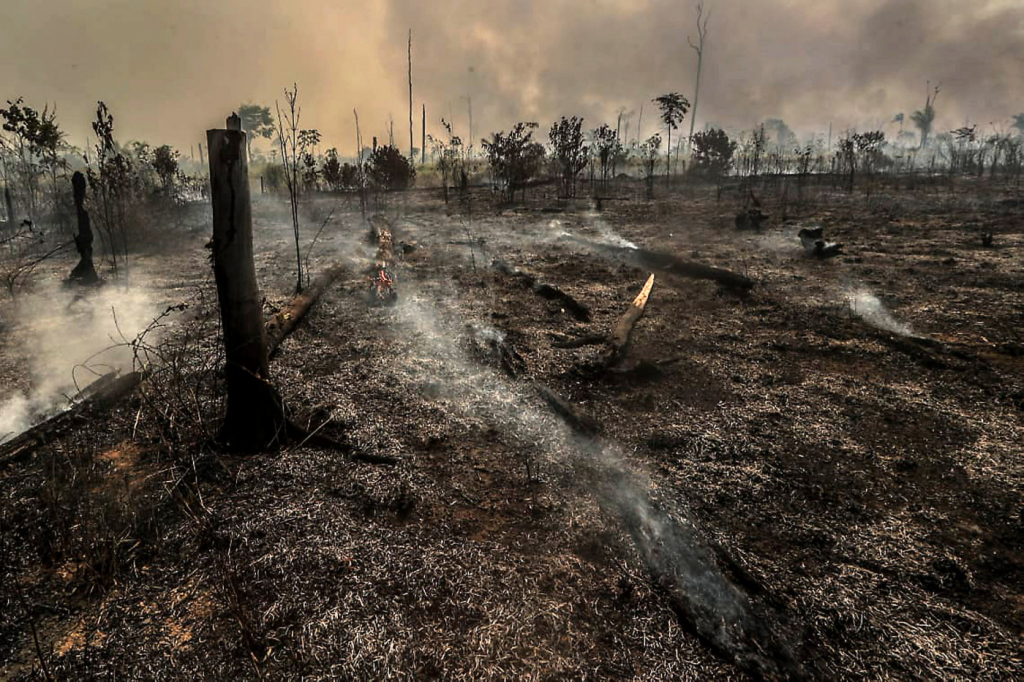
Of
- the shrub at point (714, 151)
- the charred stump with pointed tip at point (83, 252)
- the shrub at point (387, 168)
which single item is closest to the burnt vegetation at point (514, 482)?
the charred stump with pointed tip at point (83, 252)

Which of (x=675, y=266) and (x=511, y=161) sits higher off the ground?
(x=511, y=161)

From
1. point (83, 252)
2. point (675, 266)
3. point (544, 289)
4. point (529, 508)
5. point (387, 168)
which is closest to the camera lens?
point (529, 508)

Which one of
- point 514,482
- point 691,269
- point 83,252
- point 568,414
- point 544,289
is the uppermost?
point 83,252

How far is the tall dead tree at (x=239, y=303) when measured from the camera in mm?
3391

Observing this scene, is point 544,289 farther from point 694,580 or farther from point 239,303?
point 694,580

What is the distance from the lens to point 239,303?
11.7 ft

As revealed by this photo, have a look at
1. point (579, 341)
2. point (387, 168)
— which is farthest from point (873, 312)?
point (387, 168)

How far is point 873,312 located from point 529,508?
621 cm

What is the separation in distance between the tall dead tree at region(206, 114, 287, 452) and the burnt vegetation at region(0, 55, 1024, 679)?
2cm

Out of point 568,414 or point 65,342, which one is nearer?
point 568,414

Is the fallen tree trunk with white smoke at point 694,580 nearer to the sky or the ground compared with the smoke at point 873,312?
nearer to the ground

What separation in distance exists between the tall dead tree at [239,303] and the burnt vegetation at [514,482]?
2 centimetres

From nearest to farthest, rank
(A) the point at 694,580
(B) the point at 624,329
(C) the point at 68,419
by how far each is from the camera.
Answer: (A) the point at 694,580, (C) the point at 68,419, (B) the point at 624,329

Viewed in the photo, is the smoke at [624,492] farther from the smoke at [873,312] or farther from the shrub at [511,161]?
the shrub at [511,161]
